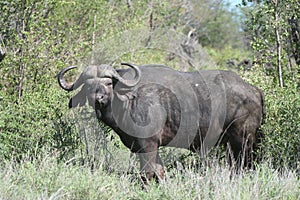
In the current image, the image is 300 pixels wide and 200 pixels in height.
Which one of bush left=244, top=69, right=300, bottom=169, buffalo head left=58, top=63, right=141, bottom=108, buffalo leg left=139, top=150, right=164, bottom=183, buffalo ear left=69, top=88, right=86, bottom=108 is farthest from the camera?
bush left=244, top=69, right=300, bottom=169

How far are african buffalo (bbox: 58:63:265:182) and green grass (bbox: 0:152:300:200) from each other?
0.57 m

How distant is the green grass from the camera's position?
4875mm

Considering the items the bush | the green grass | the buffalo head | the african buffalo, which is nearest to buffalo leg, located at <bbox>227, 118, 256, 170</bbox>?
the african buffalo

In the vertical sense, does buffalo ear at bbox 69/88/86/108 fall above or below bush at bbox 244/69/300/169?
above

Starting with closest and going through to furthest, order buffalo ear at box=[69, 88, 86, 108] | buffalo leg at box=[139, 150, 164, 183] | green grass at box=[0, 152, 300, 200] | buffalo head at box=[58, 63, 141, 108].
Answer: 1. green grass at box=[0, 152, 300, 200]
2. buffalo head at box=[58, 63, 141, 108]
3. buffalo ear at box=[69, 88, 86, 108]
4. buffalo leg at box=[139, 150, 164, 183]

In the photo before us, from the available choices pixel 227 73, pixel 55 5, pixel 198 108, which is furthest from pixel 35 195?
pixel 55 5

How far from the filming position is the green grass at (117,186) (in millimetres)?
4875

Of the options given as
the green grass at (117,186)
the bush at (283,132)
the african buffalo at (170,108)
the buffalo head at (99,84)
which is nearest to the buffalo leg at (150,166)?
the african buffalo at (170,108)

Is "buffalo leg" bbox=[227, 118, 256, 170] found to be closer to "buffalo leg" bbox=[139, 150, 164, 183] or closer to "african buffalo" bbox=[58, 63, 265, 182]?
"african buffalo" bbox=[58, 63, 265, 182]

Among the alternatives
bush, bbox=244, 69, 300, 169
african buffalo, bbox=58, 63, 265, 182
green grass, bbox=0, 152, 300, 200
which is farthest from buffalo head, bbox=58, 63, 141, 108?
bush, bbox=244, 69, 300, 169

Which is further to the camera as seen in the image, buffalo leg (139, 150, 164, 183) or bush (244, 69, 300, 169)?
bush (244, 69, 300, 169)

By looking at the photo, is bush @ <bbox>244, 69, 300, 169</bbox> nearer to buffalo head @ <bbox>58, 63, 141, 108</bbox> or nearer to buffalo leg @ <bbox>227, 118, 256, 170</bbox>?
buffalo leg @ <bbox>227, 118, 256, 170</bbox>

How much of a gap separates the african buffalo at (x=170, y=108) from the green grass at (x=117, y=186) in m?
0.57

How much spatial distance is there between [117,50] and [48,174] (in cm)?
721
